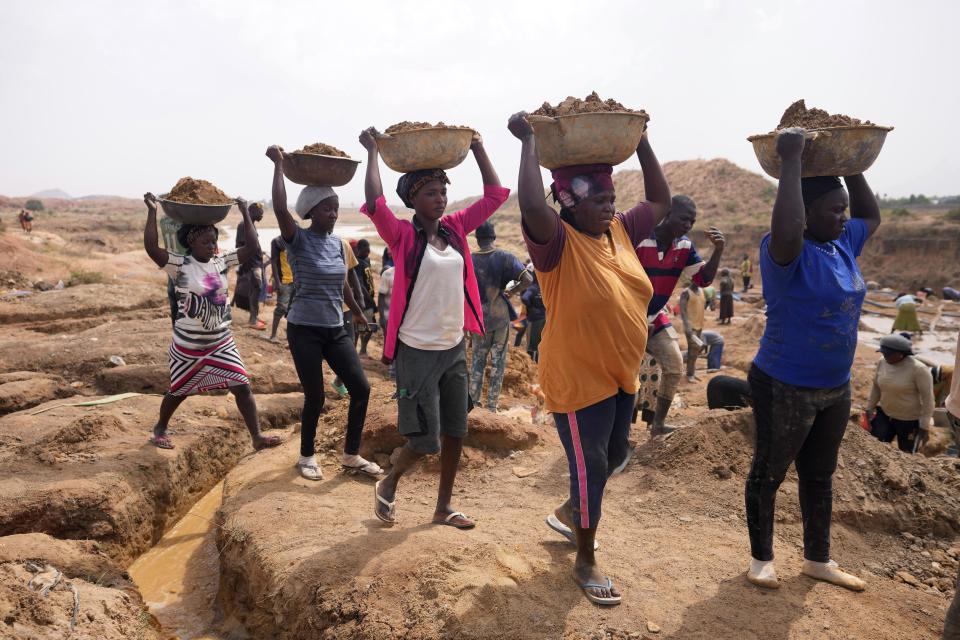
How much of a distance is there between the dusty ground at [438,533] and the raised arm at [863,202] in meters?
1.78

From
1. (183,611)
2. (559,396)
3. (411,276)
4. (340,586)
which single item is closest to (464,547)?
(340,586)

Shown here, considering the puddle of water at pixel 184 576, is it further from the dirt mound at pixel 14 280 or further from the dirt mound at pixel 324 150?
the dirt mound at pixel 14 280

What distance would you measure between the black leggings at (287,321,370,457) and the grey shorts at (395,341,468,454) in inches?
38.7

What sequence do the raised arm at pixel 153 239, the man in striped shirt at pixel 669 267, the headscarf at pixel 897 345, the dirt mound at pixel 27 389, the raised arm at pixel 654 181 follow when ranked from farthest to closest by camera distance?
the dirt mound at pixel 27 389 → the headscarf at pixel 897 345 → the man in striped shirt at pixel 669 267 → the raised arm at pixel 153 239 → the raised arm at pixel 654 181

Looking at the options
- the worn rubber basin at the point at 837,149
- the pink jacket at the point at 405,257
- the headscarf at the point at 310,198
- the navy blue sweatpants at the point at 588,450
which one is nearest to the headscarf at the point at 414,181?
the pink jacket at the point at 405,257

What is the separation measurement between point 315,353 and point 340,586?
5.57 ft

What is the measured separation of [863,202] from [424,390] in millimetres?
2373

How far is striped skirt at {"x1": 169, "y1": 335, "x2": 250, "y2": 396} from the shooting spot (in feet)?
15.6

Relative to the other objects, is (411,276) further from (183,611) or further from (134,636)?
(183,611)

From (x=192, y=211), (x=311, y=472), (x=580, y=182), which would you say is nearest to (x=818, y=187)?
(x=580, y=182)

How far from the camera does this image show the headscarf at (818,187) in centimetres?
288

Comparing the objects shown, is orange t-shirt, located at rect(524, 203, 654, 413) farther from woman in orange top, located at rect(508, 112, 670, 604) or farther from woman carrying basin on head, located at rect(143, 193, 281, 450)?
woman carrying basin on head, located at rect(143, 193, 281, 450)

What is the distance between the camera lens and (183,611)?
3.84 metres

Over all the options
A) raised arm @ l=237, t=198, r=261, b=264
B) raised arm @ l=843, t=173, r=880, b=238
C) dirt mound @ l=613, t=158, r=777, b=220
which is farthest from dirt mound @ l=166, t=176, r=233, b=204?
dirt mound @ l=613, t=158, r=777, b=220
